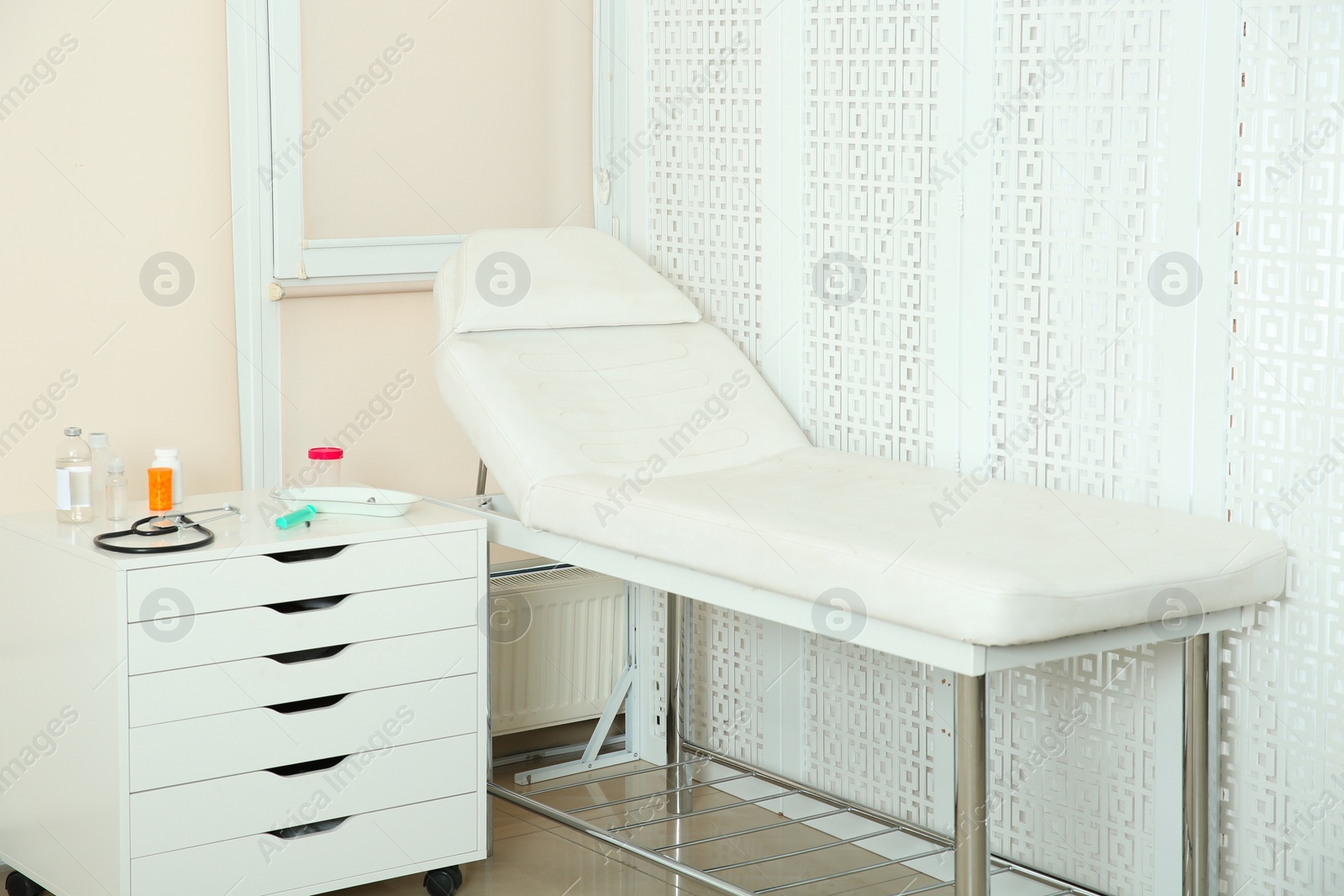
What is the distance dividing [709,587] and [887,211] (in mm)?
804

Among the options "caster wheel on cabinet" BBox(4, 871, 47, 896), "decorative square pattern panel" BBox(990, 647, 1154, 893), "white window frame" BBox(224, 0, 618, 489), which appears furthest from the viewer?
"white window frame" BBox(224, 0, 618, 489)

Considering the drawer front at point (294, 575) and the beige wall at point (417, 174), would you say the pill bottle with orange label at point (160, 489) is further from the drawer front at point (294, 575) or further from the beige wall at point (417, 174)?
the beige wall at point (417, 174)

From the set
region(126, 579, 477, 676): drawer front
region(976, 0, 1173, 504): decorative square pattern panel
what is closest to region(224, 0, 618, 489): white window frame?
region(126, 579, 477, 676): drawer front

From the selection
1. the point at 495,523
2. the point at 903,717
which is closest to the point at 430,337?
the point at 495,523

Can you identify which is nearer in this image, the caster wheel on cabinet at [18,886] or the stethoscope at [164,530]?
the stethoscope at [164,530]

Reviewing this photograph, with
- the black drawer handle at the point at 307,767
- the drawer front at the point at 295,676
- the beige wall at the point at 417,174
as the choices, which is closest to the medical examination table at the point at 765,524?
the drawer front at the point at 295,676

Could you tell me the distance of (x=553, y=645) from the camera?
3.10 metres

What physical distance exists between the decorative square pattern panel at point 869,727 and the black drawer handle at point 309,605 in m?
0.92

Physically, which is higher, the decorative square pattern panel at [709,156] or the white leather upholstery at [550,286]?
the decorative square pattern panel at [709,156]

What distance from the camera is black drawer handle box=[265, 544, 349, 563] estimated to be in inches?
92.4

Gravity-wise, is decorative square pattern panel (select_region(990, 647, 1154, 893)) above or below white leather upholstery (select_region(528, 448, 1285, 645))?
below

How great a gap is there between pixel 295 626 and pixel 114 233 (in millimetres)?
856

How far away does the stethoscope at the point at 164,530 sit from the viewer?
2.19 meters

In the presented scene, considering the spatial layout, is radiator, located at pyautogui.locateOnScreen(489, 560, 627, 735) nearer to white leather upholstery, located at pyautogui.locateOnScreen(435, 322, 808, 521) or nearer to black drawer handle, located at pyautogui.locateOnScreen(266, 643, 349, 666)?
white leather upholstery, located at pyautogui.locateOnScreen(435, 322, 808, 521)
